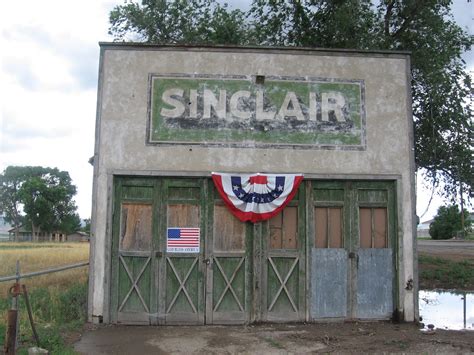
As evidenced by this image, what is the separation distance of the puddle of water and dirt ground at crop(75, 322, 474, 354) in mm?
1160

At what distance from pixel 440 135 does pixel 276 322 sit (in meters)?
10.5

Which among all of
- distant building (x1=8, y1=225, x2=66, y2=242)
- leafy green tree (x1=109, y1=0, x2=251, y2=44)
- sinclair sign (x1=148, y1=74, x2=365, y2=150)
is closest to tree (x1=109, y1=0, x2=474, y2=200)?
leafy green tree (x1=109, y1=0, x2=251, y2=44)

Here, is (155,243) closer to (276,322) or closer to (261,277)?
(261,277)

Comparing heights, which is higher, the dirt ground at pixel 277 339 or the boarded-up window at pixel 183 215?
the boarded-up window at pixel 183 215

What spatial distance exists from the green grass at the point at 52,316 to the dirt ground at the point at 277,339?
41 centimetres

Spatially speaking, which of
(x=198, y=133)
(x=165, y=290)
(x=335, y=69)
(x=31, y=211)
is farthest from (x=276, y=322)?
(x=31, y=211)

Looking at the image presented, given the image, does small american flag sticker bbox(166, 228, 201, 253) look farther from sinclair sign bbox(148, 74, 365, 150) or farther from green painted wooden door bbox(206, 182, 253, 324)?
sinclair sign bbox(148, 74, 365, 150)

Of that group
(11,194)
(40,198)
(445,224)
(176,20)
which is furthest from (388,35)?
(11,194)

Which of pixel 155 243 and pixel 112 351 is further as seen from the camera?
pixel 155 243

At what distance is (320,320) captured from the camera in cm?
974

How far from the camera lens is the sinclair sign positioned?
389 inches

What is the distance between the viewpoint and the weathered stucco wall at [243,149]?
385 inches

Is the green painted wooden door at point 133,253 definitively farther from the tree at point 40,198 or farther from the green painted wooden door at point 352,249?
the tree at point 40,198

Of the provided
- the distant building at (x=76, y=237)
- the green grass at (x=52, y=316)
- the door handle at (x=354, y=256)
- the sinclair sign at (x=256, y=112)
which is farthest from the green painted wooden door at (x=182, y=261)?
the distant building at (x=76, y=237)
